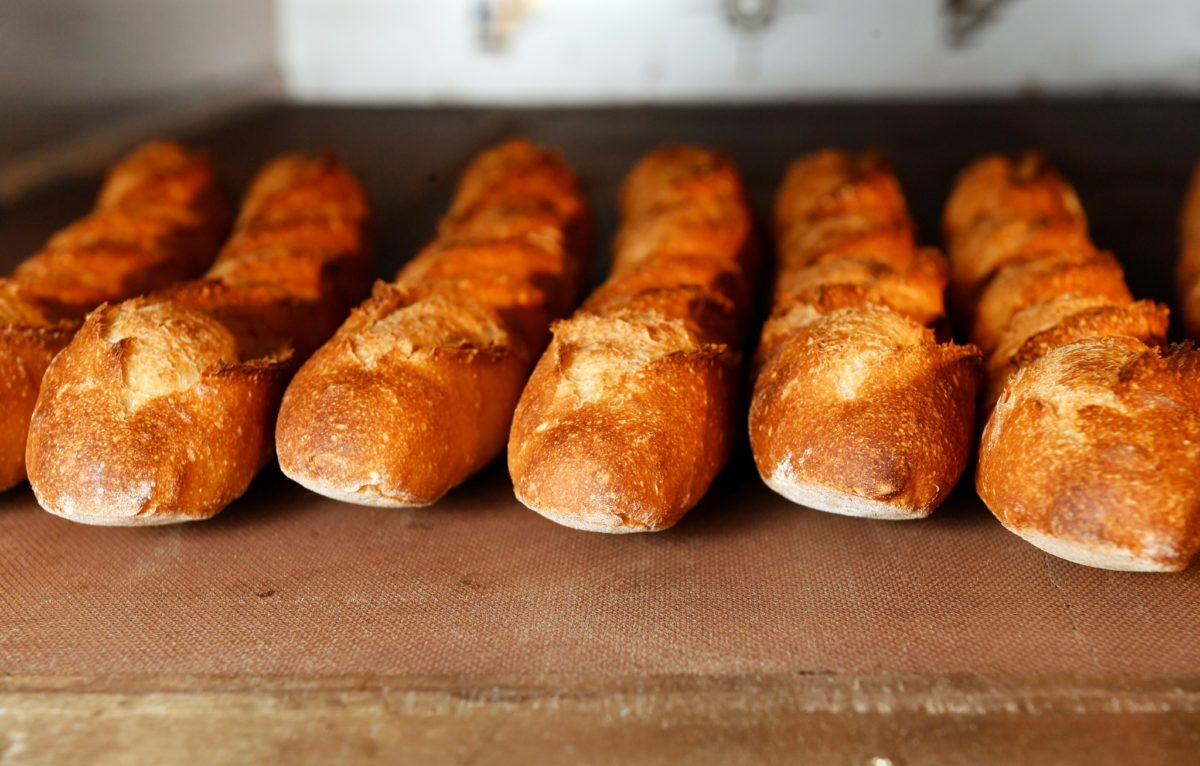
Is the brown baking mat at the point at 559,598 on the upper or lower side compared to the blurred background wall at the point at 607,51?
lower

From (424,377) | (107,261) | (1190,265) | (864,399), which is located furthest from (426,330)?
(1190,265)

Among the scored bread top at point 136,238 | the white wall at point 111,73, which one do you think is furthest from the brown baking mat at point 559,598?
the white wall at point 111,73

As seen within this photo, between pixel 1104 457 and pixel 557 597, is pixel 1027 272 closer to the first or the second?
pixel 1104 457

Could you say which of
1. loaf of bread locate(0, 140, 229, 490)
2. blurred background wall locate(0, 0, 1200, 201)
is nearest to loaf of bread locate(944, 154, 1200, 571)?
loaf of bread locate(0, 140, 229, 490)

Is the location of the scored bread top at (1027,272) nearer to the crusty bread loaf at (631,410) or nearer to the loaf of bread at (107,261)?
the crusty bread loaf at (631,410)

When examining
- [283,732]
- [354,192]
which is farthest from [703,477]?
[354,192]
